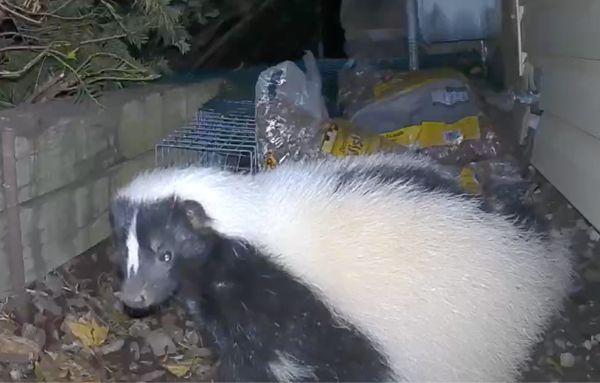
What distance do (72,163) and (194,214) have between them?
118 centimetres

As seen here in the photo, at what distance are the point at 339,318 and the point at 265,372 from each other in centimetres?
26

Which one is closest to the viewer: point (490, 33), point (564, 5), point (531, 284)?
point (531, 284)

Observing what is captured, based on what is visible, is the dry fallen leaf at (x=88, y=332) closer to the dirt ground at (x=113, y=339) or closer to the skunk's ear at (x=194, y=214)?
the dirt ground at (x=113, y=339)

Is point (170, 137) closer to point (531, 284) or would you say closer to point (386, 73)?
point (386, 73)

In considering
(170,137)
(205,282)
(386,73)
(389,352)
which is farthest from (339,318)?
(386,73)

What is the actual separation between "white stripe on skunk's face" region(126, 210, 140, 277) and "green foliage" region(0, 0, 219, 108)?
3.37 ft

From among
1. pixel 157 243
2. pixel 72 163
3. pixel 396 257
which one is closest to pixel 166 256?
pixel 157 243

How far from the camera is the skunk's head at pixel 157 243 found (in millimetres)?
2424

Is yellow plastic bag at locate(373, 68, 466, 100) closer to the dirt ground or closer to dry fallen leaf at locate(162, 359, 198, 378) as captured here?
the dirt ground

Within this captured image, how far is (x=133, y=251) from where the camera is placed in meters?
2.43

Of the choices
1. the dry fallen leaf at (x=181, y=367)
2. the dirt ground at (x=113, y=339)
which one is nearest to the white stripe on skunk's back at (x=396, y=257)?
the dirt ground at (x=113, y=339)

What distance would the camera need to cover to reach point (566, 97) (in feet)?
13.5

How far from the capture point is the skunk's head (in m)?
2.42

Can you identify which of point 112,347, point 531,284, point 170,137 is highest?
point 170,137
